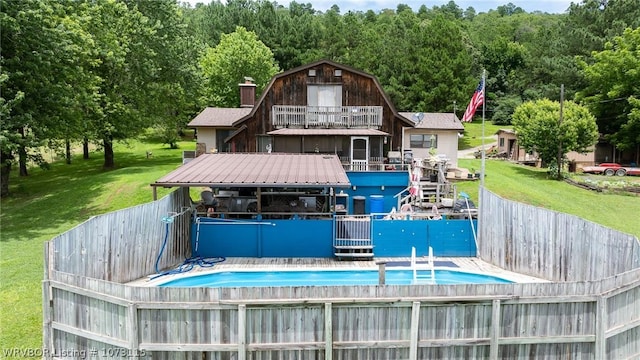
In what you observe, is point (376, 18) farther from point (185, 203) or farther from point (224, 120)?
point (185, 203)

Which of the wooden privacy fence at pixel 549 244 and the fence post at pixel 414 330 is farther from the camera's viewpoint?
the wooden privacy fence at pixel 549 244

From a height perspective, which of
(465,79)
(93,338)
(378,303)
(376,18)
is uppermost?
(376,18)

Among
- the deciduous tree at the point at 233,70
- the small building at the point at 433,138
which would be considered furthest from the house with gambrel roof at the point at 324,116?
Answer: the deciduous tree at the point at 233,70

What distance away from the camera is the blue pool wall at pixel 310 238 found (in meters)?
18.2

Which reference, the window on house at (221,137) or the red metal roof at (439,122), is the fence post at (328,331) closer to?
the red metal roof at (439,122)

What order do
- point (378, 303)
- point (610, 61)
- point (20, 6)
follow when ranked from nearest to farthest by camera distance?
point (378, 303) → point (20, 6) → point (610, 61)

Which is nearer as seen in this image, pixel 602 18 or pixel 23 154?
pixel 23 154

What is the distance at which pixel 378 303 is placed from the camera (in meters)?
8.87

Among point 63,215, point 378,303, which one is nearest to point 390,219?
point 378,303

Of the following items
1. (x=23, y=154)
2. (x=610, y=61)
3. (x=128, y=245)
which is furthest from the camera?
(x=610, y=61)

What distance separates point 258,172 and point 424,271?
679 centimetres

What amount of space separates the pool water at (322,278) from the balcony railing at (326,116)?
42.5ft

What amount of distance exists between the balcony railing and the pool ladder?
39.0 ft

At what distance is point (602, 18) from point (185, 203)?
50980 millimetres
